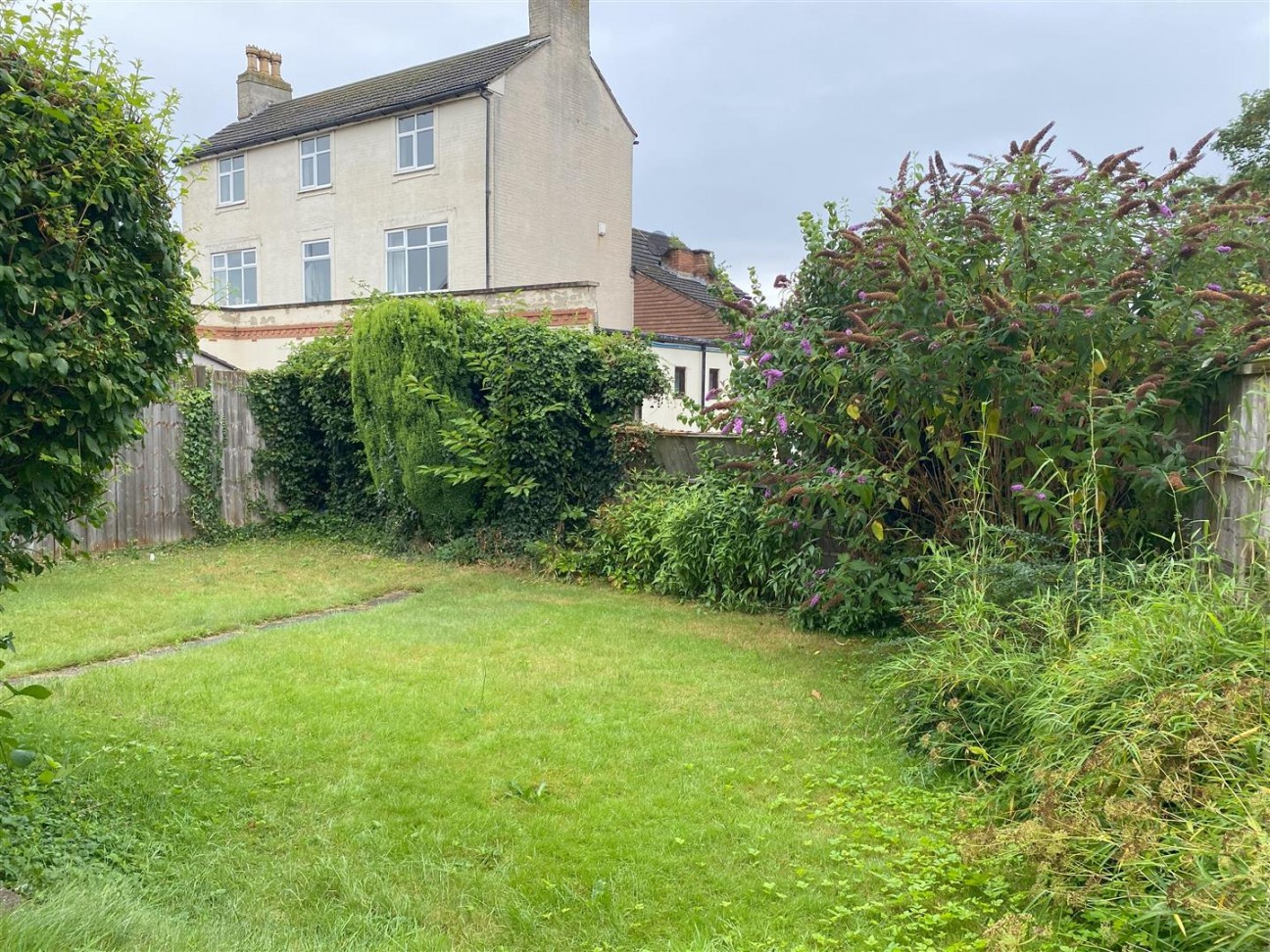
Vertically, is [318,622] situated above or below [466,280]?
below

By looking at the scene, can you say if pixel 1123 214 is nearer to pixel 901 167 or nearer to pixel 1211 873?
pixel 901 167

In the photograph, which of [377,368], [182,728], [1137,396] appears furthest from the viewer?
[377,368]

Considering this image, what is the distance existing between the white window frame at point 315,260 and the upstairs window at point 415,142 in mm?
3351

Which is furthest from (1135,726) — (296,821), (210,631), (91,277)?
(210,631)

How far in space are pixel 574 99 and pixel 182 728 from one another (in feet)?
70.5

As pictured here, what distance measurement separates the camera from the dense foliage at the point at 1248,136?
24281 millimetres

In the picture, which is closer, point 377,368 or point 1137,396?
point 1137,396

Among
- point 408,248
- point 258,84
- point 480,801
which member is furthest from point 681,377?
point 480,801

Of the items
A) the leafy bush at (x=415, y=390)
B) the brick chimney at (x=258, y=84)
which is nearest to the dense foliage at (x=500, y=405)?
the leafy bush at (x=415, y=390)

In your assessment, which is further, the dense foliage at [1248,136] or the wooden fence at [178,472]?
the dense foliage at [1248,136]

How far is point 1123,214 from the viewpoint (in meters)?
5.94

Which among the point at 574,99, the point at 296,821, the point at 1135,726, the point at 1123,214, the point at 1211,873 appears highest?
the point at 574,99

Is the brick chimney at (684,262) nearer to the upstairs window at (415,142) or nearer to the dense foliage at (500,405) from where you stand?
the upstairs window at (415,142)

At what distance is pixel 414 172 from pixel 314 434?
12.1 m
